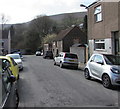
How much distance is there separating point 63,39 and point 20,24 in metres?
53.8

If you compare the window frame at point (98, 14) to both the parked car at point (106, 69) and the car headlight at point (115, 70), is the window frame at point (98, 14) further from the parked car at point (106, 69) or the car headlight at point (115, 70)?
the car headlight at point (115, 70)

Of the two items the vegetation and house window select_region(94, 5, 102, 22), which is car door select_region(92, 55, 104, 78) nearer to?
house window select_region(94, 5, 102, 22)

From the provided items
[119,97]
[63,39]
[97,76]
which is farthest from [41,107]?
[63,39]

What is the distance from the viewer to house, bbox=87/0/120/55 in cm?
1528

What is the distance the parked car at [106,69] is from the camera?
8211mm

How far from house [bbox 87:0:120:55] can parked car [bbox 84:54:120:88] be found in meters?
5.72

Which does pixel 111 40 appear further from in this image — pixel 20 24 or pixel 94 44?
pixel 20 24

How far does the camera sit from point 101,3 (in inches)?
690

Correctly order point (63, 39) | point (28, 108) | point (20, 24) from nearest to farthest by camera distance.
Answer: point (28, 108), point (63, 39), point (20, 24)

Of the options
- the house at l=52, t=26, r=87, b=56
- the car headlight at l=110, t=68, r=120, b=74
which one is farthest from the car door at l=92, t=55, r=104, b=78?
the house at l=52, t=26, r=87, b=56

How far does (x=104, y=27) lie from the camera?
17188mm

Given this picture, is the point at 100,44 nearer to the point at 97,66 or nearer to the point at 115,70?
the point at 97,66

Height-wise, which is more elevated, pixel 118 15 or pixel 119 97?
pixel 118 15

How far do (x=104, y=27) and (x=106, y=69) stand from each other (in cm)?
933
